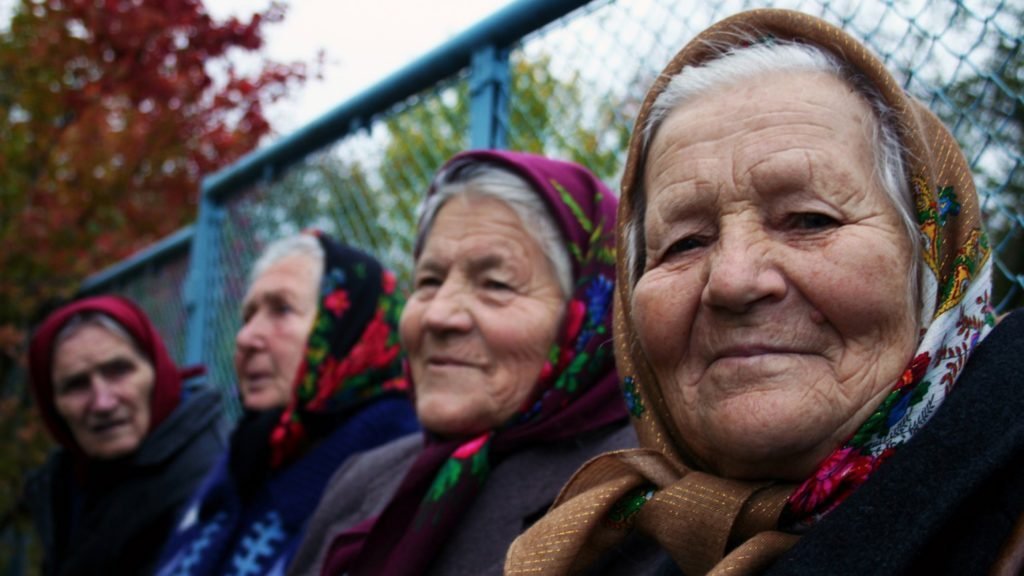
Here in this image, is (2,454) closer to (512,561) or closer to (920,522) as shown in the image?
(512,561)

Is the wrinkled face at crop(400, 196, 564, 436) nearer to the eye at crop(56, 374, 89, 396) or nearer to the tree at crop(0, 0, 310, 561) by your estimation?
the eye at crop(56, 374, 89, 396)

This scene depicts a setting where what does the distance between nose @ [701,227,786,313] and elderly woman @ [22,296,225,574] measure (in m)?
3.25

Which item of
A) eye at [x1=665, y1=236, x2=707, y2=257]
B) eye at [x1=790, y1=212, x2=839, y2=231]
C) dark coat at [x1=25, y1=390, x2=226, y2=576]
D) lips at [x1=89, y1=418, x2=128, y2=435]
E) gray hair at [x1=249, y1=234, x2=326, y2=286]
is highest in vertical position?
gray hair at [x1=249, y1=234, x2=326, y2=286]

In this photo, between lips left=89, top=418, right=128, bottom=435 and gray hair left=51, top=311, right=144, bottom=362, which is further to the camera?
gray hair left=51, top=311, right=144, bottom=362

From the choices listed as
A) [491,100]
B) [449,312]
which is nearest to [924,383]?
[449,312]

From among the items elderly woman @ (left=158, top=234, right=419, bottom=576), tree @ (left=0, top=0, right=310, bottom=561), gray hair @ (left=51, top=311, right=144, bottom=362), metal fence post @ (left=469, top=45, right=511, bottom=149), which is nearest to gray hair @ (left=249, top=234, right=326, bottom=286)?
elderly woman @ (left=158, top=234, right=419, bottom=576)

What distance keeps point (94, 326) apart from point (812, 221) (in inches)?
153

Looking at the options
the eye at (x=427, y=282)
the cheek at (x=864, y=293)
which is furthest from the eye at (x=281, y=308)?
the cheek at (x=864, y=293)

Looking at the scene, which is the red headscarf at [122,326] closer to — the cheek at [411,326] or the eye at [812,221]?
the cheek at [411,326]

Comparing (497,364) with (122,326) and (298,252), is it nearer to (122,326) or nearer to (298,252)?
(298,252)

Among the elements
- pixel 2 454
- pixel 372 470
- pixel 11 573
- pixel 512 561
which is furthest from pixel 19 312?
pixel 512 561

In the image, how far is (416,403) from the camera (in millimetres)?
2648

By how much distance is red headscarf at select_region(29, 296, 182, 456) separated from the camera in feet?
15.0

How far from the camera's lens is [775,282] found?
5.03 ft
